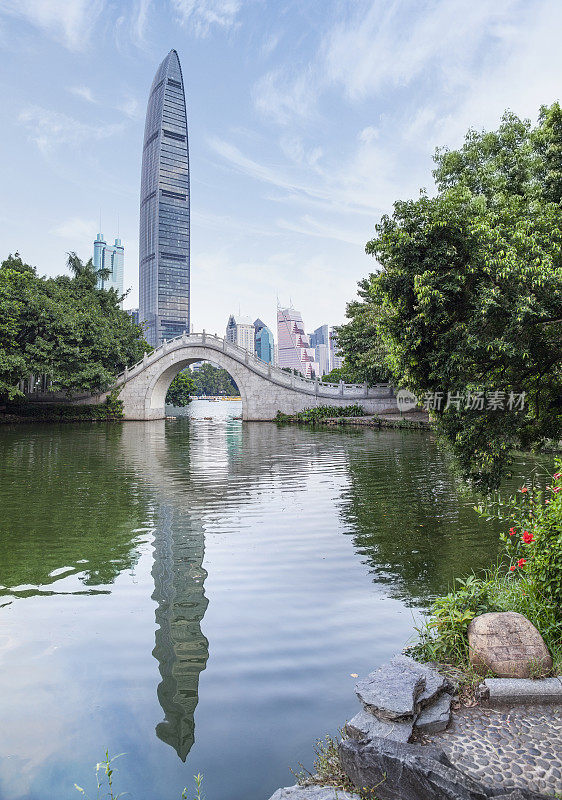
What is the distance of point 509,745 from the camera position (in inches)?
97.6

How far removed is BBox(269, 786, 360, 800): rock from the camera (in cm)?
222

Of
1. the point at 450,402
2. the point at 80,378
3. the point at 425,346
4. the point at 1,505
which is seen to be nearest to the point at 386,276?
the point at 425,346

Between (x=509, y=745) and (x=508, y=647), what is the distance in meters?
0.65

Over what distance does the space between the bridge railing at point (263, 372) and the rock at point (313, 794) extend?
90.0 feet

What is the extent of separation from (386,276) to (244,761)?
5.46 meters

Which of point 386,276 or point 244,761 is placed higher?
point 386,276

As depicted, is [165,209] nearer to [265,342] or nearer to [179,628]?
[265,342]

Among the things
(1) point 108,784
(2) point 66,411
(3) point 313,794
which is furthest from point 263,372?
(3) point 313,794

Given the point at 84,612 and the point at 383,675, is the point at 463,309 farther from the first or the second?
the point at 84,612

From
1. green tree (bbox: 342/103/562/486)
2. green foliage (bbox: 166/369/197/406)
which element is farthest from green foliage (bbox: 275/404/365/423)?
green foliage (bbox: 166/369/197/406)

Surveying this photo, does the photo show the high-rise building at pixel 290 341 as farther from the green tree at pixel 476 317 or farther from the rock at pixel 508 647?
the rock at pixel 508 647

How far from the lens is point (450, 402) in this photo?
662cm

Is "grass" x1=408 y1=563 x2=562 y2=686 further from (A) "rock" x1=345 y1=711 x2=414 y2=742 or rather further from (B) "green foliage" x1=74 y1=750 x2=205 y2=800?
(B) "green foliage" x1=74 y1=750 x2=205 y2=800

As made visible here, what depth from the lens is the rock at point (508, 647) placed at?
117 inches
